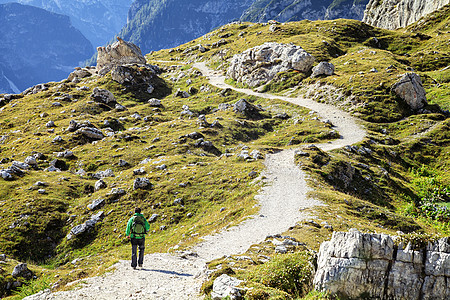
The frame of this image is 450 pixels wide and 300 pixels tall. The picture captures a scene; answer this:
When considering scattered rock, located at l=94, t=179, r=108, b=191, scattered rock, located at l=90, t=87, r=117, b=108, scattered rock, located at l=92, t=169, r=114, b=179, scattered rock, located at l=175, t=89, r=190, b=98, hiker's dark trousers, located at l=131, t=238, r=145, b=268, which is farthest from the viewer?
scattered rock, located at l=175, t=89, r=190, b=98

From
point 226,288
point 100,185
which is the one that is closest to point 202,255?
point 226,288

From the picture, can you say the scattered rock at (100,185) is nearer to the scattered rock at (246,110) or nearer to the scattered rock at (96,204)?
the scattered rock at (96,204)

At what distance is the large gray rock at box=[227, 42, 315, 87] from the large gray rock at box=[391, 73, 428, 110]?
31.4 metres

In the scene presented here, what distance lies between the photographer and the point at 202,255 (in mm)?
22406

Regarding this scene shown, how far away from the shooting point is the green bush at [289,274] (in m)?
13.0

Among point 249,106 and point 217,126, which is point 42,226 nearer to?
point 217,126

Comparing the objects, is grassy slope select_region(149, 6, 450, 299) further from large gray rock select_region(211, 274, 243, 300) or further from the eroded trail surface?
the eroded trail surface

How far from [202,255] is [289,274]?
10.5 meters

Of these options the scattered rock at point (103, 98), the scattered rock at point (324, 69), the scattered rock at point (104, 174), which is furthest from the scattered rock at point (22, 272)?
the scattered rock at point (324, 69)

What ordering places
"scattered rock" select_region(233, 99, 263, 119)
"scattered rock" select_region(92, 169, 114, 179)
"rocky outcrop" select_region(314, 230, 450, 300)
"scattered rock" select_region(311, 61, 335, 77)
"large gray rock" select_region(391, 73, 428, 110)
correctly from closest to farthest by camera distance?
"rocky outcrop" select_region(314, 230, 450, 300), "scattered rock" select_region(92, 169, 114, 179), "large gray rock" select_region(391, 73, 428, 110), "scattered rock" select_region(233, 99, 263, 119), "scattered rock" select_region(311, 61, 335, 77)

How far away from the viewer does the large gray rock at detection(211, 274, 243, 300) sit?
12.1 meters

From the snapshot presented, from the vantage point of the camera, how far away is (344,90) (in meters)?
77.4

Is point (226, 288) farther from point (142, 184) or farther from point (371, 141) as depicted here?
point (371, 141)

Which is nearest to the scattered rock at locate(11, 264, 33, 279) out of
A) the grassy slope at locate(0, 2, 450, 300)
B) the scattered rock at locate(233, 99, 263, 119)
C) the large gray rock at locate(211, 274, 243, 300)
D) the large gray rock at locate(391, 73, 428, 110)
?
the grassy slope at locate(0, 2, 450, 300)
